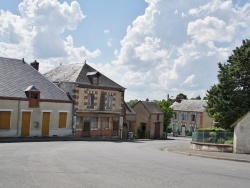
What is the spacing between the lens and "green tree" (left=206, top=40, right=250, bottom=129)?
33.2 meters

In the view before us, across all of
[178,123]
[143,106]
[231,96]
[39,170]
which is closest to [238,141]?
[231,96]

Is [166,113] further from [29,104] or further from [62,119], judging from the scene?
[29,104]

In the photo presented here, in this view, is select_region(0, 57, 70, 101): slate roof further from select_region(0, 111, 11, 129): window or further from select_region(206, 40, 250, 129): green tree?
select_region(206, 40, 250, 129): green tree

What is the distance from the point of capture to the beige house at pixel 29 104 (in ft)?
111

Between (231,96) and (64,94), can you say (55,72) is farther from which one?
(231,96)

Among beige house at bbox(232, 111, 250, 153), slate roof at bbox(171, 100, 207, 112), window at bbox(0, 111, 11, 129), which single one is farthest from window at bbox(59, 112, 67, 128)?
slate roof at bbox(171, 100, 207, 112)

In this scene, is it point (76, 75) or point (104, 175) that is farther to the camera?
point (76, 75)

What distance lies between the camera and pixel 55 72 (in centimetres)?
4609

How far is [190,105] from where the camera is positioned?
78438mm

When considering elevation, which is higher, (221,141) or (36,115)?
(36,115)

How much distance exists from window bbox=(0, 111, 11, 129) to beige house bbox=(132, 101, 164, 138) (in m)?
27.2

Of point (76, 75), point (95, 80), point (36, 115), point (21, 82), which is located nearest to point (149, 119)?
point (95, 80)

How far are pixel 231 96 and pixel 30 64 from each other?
79.1ft

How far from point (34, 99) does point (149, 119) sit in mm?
26972
